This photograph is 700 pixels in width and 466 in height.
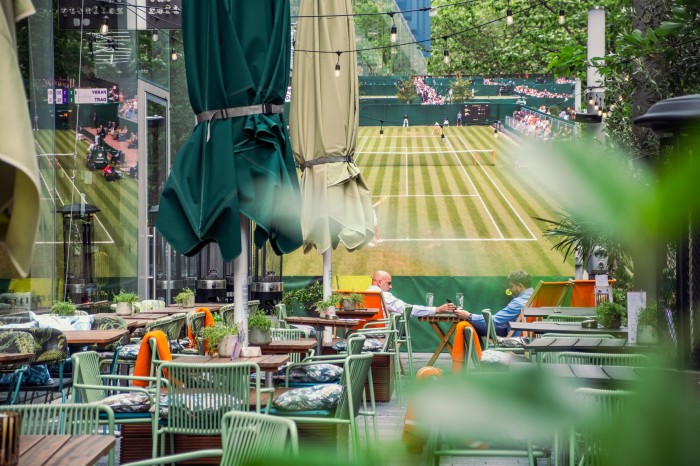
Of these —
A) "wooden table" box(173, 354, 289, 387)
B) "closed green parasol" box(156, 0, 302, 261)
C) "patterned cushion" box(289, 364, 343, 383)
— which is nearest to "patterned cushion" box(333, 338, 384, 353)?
"patterned cushion" box(289, 364, 343, 383)

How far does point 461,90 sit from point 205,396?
21.0 meters

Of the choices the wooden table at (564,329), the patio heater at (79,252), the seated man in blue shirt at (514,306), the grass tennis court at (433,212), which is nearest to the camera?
the wooden table at (564,329)

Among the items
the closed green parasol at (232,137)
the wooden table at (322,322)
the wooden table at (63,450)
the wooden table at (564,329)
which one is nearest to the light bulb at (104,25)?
the wooden table at (322,322)

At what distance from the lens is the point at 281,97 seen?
584cm

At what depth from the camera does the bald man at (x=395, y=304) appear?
10.2 m

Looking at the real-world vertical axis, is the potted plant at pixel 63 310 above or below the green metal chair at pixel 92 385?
above

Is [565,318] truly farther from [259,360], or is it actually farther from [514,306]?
[259,360]

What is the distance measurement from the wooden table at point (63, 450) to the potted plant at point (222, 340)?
89.7 inches

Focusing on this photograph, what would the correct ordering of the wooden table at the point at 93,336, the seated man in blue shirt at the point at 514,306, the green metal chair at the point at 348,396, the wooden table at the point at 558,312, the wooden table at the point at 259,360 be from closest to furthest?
the green metal chair at the point at 348,396 → the wooden table at the point at 259,360 → the wooden table at the point at 93,336 → the wooden table at the point at 558,312 → the seated man in blue shirt at the point at 514,306

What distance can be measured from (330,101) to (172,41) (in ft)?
25.9

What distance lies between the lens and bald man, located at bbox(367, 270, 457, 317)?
33.6 feet

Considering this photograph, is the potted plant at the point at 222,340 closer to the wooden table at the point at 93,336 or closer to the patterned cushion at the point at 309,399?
the patterned cushion at the point at 309,399

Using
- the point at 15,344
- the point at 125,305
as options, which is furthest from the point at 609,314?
the point at 125,305

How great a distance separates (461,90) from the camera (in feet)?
81.8
